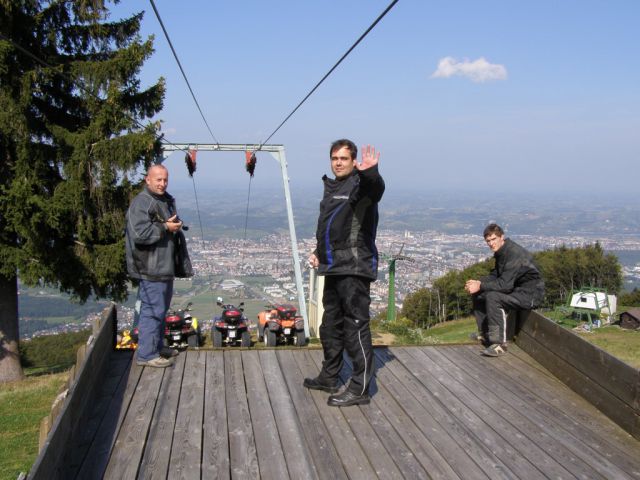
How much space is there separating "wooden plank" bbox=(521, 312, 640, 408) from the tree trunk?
980 centimetres

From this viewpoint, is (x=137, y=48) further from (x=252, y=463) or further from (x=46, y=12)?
(x=252, y=463)

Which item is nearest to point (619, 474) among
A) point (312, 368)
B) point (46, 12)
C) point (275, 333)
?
point (312, 368)

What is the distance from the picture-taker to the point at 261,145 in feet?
40.7

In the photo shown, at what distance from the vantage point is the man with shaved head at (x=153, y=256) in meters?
4.46

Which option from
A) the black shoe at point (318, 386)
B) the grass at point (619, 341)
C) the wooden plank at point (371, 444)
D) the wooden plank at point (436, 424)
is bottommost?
the grass at point (619, 341)

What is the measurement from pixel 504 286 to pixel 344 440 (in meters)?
2.54

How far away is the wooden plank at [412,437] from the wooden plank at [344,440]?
0.30 m

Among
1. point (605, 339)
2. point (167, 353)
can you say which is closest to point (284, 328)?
point (167, 353)

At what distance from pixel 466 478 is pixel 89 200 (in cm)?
896

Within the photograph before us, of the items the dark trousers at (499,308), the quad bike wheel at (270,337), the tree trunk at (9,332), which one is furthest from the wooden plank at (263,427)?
the tree trunk at (9,332)

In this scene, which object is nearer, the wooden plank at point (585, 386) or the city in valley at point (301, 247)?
the wooden plank at point (585, 386)

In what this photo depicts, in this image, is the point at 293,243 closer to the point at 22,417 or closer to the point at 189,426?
the point at 22,417

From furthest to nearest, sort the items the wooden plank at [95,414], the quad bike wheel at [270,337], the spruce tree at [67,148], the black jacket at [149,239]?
the spruce tree at [67,148] → the quad bike wheel at [270,337] → the black jacket at [149,239] → the wooden plank at [95,414]

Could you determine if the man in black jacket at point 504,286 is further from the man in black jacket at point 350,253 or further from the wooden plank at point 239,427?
the wooden plank at point 239,427
